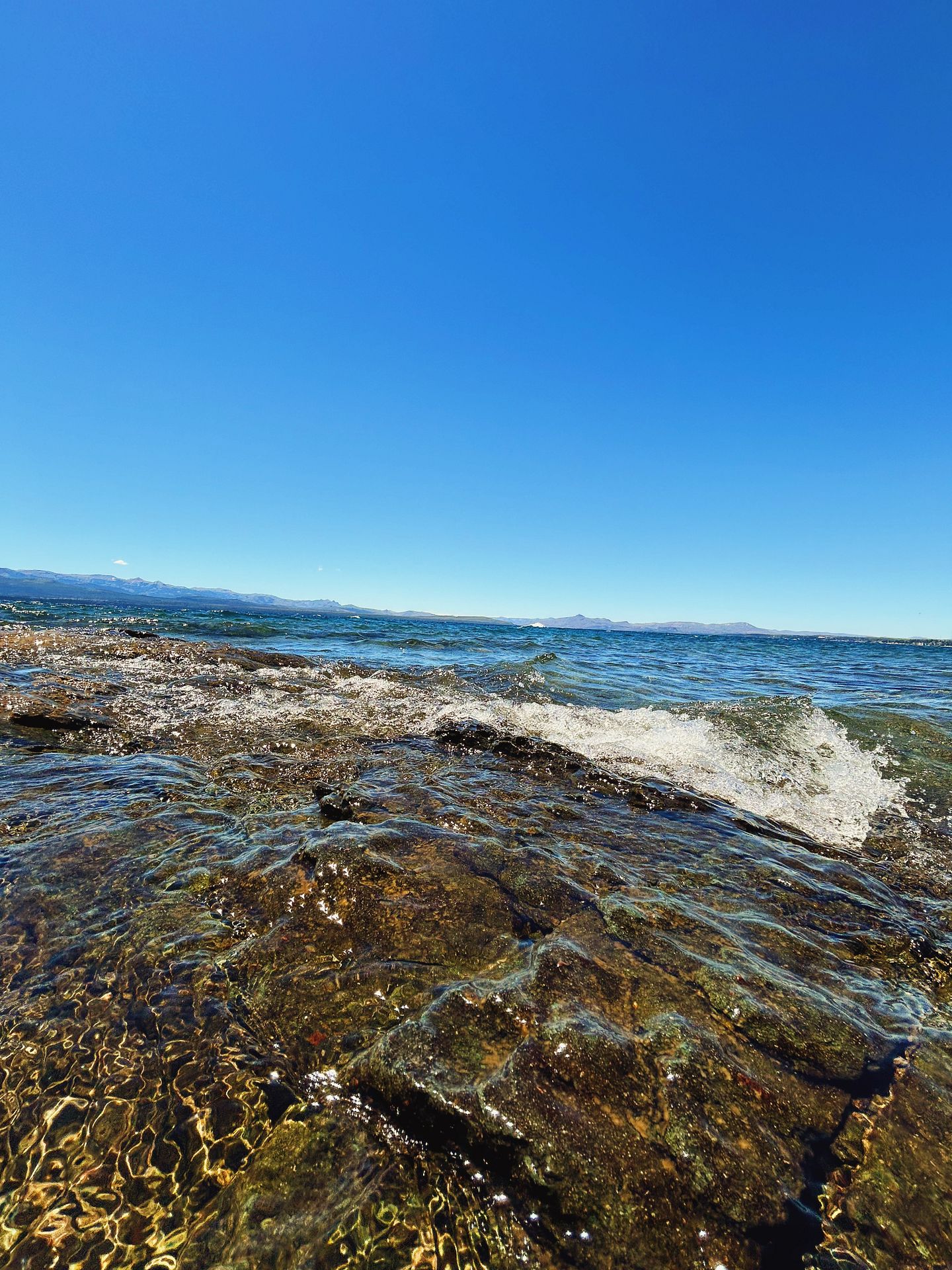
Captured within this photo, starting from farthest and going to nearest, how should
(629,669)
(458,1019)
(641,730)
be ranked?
1. (629,669)
2. (641,730)
3. (458,1019)

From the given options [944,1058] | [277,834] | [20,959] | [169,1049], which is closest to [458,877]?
[277,834]

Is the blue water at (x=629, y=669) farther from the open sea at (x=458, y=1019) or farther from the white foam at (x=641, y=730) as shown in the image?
the open sea at (x=458, y=1019)

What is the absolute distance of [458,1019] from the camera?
322 centimetres

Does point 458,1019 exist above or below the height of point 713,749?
below

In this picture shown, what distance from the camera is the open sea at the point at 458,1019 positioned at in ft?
A: 7.59

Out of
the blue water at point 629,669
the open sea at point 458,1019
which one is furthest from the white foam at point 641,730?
the blue water at point 629,669

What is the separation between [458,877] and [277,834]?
2081 millimetres

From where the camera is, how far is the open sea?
91.1 inches

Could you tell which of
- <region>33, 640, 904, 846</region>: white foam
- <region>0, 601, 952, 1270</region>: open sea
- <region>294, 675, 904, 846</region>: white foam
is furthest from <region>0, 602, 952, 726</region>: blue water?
<region>0, 601, 952, 1270</region>: open sea

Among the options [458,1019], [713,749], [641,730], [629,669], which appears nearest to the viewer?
[458,1019]

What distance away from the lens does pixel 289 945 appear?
3900 millimetres

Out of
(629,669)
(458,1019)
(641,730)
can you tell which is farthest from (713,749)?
(629,669)

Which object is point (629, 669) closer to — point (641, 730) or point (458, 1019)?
point (641, 730)

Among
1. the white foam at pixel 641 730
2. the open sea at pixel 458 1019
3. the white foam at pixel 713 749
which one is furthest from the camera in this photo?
the white foam at pixel 641 730
